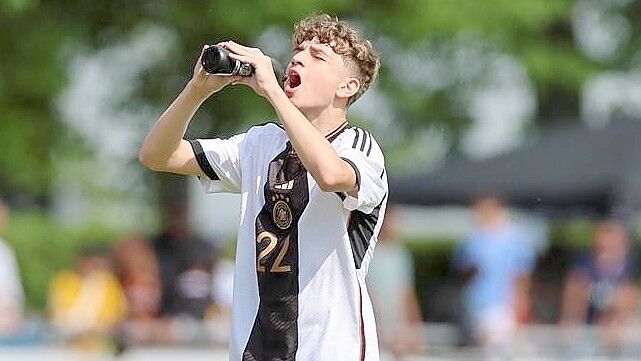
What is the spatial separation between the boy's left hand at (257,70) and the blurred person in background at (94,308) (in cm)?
990

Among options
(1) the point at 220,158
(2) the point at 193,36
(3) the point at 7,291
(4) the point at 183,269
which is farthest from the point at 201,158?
(2) the point at 193,36

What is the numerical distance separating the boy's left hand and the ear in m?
0.34

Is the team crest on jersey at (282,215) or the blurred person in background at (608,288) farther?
the blurred person in background at (608,288)

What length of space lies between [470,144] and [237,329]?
20023mm

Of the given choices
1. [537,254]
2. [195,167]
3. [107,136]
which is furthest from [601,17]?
[195,167]

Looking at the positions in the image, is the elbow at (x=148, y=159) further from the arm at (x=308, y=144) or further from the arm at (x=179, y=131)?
the arm at (x=308, y=144)

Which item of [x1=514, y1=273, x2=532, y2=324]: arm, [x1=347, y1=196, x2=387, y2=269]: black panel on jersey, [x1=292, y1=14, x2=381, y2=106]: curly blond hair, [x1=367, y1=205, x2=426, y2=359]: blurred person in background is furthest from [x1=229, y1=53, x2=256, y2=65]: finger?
[x1=514, y1=273, x2=532, y2=324]: arm

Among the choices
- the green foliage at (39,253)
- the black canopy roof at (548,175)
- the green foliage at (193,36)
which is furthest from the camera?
the green foliage at (39,253)

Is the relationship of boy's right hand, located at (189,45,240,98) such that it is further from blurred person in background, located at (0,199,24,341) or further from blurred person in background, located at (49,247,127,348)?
blurred person in background, located at (49,247,127,348)

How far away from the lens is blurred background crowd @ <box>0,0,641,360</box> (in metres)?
15.1

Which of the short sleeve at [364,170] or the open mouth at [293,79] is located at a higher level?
the open mouth at [293,79]

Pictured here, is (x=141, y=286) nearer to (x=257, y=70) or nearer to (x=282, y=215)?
(x=282, y=215)

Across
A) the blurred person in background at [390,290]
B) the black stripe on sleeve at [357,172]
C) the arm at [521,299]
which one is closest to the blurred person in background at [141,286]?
the blurred person in background at [390,290]

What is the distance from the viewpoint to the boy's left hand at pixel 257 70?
505 cm
